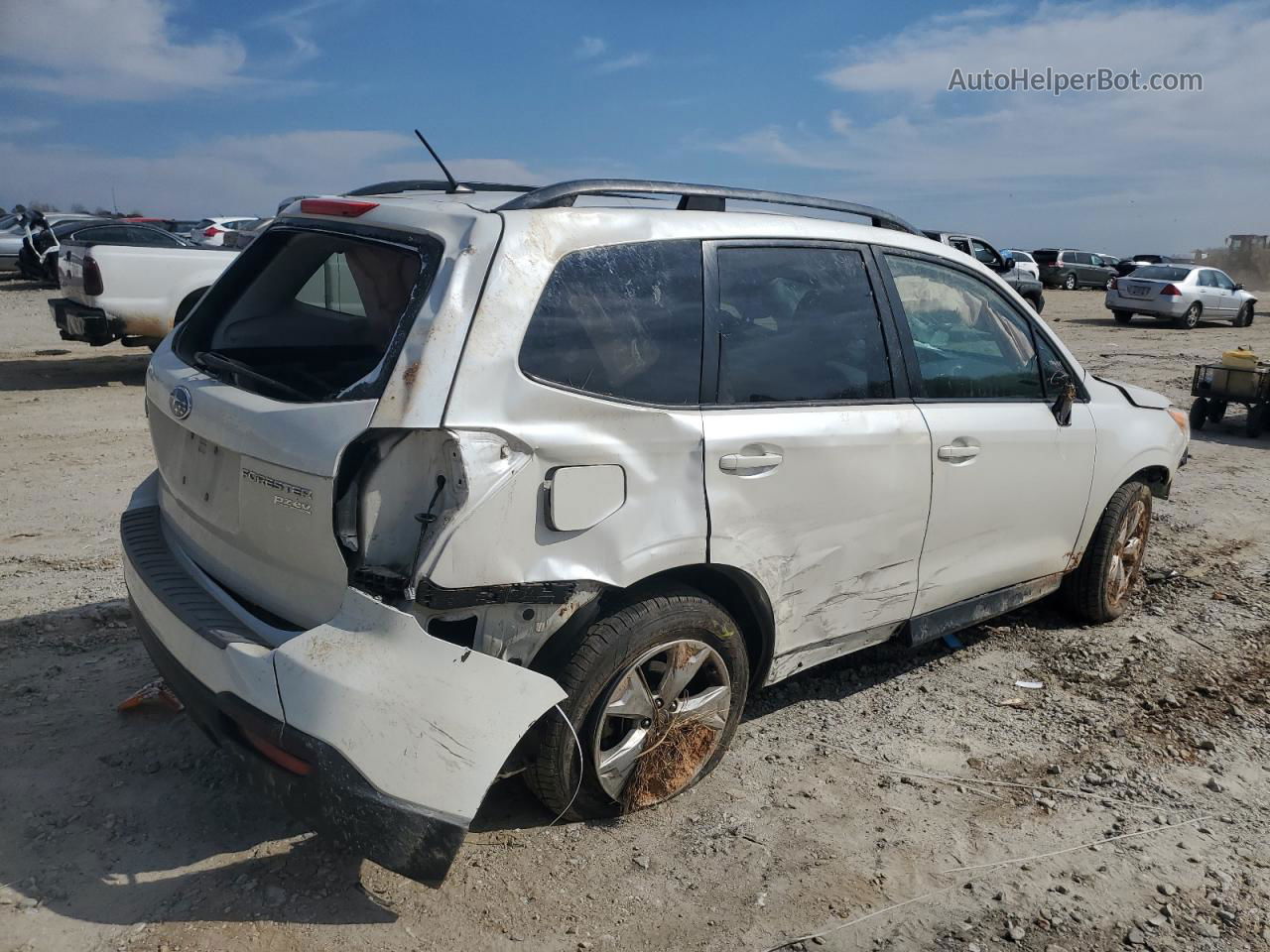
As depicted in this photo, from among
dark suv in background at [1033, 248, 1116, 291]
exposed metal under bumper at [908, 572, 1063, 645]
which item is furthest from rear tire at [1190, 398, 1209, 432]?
dark suv in background at [1033, 248, 1116, 291]

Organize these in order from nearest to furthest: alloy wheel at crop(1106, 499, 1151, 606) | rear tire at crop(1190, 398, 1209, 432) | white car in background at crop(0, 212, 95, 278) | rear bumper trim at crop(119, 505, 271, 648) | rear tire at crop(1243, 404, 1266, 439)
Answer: rear bumper trim at crop(119, 505, 271, 648)
alloy wheel at crop(1106, 499, 1151, 606)
rear tire at crop(1243, 404, 1266, 439)
rear tire at crop(1190, 398, 1209, 432)
white car in background at crop(0, 212, 95, 278)

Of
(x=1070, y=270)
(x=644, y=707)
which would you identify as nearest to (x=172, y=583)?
(x=644, y=707)

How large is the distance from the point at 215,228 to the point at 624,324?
80.5 feet

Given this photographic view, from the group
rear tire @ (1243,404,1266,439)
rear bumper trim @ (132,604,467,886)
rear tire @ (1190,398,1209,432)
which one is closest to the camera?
rear bumper trim @ (132,604,467,886)

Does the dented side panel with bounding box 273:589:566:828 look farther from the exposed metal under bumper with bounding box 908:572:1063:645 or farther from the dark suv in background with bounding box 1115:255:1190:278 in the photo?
the dark suv in background with bounding box 1115:255:1190:278

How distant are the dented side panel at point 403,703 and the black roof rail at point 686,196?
1213 mm

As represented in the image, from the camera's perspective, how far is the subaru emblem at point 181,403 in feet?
9.90

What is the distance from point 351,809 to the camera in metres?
2.42

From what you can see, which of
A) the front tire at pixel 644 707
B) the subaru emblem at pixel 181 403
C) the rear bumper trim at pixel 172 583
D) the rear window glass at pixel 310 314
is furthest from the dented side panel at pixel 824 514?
the subaru emblem at pixel 181 403

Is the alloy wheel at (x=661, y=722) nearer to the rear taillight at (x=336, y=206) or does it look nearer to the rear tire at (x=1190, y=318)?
the rear taillight at (x=336, y=206)

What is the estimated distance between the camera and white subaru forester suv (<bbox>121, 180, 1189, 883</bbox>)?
2514mm

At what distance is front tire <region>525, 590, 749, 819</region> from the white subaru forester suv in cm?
1

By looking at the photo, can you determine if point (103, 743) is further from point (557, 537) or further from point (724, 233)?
point (724, 233)

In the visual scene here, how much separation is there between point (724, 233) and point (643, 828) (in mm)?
1864
